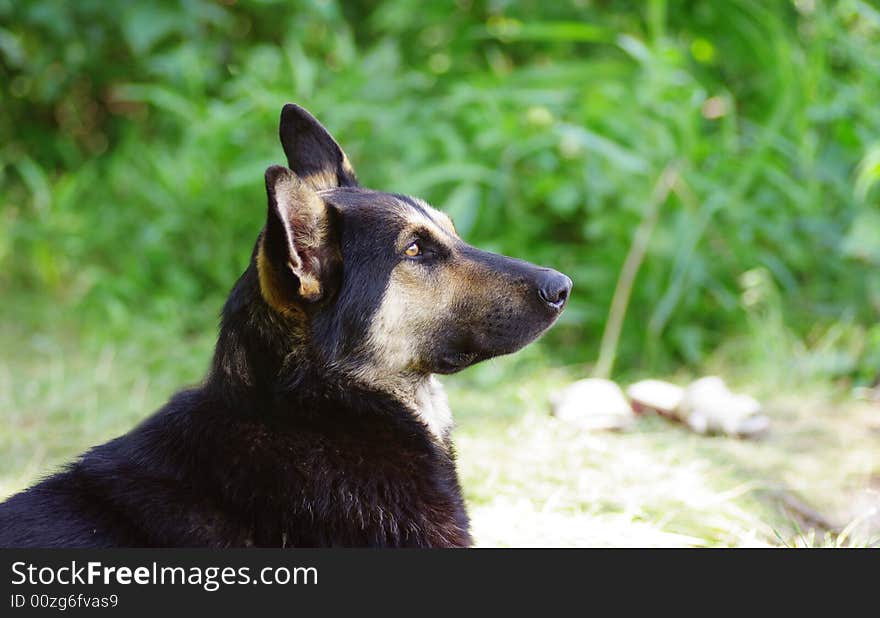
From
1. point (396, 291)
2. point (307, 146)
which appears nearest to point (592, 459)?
point (396, 291)

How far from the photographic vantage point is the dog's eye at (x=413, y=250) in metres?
2.85

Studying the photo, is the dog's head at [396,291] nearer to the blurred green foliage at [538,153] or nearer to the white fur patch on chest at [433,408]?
the white fur patch on chest at [433,408]

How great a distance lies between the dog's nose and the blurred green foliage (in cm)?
202

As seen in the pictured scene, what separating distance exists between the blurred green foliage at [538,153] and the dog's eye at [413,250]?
2352 millimetres

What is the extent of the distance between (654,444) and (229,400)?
2128 millimetres

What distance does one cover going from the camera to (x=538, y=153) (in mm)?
5598

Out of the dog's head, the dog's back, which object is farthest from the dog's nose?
the dog's back

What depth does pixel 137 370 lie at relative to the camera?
5.50 meters

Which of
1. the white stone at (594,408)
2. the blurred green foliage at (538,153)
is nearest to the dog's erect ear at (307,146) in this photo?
the white stone at (594,408)

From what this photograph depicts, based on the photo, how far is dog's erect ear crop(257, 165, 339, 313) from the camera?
96.5 inches

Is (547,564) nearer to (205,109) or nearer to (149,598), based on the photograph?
(149,598)

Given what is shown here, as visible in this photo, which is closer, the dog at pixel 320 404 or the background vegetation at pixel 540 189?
the dog at pixel 320 404

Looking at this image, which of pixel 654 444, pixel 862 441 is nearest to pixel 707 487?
pixel 654 444

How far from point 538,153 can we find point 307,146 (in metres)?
2.61
